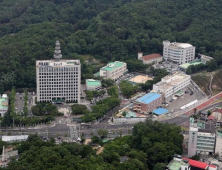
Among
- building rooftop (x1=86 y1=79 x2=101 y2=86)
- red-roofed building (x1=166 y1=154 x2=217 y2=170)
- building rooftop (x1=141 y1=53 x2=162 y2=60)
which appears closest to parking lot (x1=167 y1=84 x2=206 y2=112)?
building rooftop (x1=86 y1=79 x2=101 y2=86)

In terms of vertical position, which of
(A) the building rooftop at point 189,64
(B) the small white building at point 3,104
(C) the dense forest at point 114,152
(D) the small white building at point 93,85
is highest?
(A) the building rooftop at point 189,64

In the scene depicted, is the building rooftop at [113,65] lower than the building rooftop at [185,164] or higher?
higher

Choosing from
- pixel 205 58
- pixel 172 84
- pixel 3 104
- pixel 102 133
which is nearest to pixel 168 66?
pixel 205 58

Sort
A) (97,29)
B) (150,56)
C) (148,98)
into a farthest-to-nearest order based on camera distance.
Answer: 1. (97,29)
2. (150,56)
3. (148,98)

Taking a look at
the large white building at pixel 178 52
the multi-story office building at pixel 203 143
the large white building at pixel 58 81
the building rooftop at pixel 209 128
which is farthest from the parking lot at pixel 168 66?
the multi-story office building at pixel 203 143

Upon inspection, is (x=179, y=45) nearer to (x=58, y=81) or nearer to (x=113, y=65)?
(x=113, y=65)

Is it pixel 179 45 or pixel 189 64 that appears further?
pixel 179 45

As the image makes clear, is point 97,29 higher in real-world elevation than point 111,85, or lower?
higher

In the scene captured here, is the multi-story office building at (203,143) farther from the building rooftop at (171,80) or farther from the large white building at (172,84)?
the building rooftop at (171,80)
